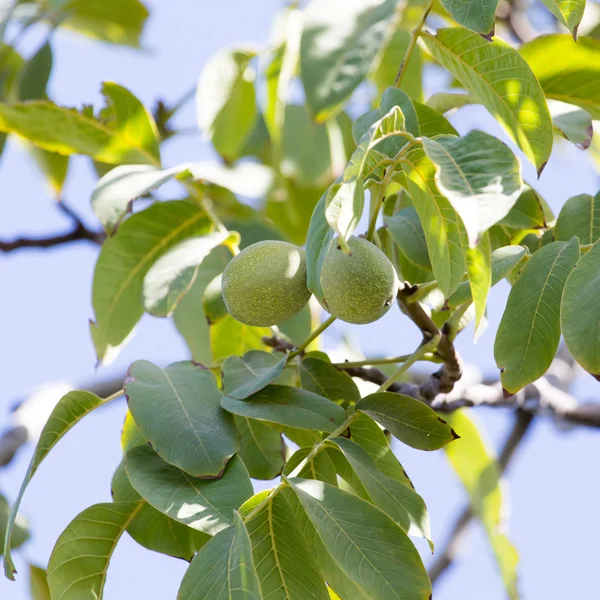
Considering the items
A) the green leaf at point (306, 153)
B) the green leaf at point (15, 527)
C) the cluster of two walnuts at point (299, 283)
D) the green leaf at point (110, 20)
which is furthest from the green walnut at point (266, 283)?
the green leaf at point (110, 20)

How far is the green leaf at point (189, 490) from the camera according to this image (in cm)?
70

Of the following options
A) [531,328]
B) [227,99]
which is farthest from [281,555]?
[227,99]

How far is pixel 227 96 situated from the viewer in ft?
4.47

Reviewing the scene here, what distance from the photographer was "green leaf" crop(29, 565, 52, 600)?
3.91 ft

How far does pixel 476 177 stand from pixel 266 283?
10.4 inches

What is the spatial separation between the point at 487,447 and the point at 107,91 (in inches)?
31.4

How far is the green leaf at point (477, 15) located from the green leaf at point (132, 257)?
1.81 feet

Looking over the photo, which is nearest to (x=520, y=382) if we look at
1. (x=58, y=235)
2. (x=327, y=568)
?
(x=327, y=568)

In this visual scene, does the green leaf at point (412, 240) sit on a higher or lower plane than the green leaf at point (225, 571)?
higher

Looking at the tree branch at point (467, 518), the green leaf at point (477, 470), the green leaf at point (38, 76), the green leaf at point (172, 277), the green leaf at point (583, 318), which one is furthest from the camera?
the tree branch at point (467, 518)

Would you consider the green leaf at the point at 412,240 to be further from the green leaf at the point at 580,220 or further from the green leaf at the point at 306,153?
the green leaf at the point at 306,153

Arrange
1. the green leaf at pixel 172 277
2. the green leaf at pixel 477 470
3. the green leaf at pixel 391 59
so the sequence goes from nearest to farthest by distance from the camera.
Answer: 1. the green leaf at pixel 172 277
2. the green leaf at pixel 477 470
3. the green leaf at pixel 391 59

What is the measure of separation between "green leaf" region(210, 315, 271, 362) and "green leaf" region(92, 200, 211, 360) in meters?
0.11

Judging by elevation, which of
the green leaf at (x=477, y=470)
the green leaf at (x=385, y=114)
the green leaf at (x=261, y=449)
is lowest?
the green leaf at (x=477, y=470)
